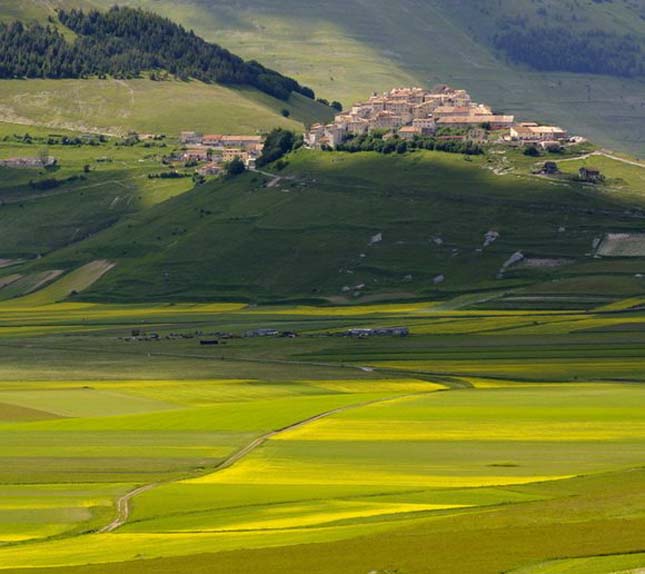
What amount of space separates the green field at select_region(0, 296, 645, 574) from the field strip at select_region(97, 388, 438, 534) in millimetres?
260

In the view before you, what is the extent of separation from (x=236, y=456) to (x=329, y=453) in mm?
5730

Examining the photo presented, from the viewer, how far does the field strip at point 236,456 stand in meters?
79.4

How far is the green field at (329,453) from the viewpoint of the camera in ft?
218

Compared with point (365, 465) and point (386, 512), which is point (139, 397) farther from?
point (386, 512)

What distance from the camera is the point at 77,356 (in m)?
164

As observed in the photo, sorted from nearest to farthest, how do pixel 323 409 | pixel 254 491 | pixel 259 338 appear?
pixel 254 491, pixel 323 409, pixel 259 338

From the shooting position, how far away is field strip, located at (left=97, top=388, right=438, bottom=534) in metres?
79.4

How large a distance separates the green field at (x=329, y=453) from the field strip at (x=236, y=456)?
26cm

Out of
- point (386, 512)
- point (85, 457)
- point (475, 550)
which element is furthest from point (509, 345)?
point (475, 550)

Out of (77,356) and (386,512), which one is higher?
(386,512)

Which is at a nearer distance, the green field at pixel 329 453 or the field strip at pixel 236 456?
the green field at pixel 329 453

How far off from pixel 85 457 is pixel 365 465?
1683 cm

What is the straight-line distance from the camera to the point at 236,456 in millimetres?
100000

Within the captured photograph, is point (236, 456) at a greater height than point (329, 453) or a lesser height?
lesser
